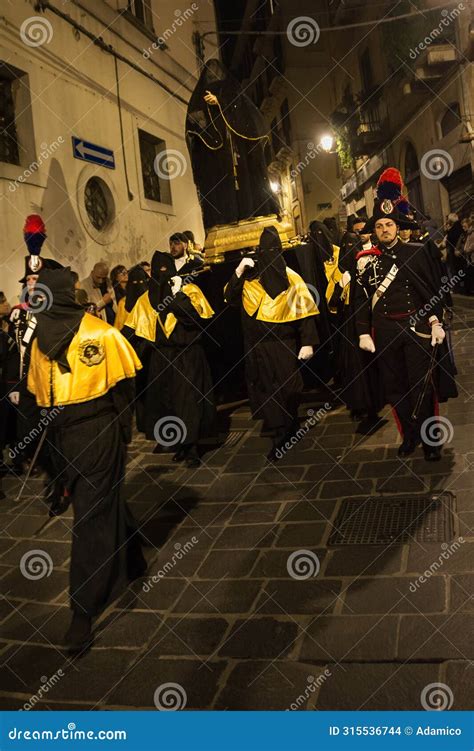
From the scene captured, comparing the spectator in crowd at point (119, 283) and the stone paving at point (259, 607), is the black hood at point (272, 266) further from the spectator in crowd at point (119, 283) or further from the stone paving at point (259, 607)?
the spectator in crowd at point (119, 283)

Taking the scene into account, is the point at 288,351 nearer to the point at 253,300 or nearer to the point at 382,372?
the point at 253,300

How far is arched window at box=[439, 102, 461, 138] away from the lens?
1855cm

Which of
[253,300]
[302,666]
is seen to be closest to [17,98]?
[253,300]

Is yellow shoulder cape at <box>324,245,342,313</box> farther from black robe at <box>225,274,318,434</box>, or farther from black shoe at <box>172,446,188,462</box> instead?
Result: black shoe at <box>172,446,188,462</box>

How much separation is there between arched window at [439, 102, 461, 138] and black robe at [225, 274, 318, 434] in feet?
49.2

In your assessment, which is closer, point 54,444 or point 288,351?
point 54,444

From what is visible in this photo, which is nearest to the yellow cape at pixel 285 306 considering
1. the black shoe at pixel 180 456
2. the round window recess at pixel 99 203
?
the black shoe at pixel 180 456

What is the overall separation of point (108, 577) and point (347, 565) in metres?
1.47

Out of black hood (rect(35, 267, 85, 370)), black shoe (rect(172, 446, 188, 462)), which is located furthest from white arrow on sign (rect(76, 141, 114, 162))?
black hood (rect(35, 267, 85, 370))

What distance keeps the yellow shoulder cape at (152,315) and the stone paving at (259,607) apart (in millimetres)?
1792

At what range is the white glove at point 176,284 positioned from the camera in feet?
21.9

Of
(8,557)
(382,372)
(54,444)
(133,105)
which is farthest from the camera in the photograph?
(133,105)

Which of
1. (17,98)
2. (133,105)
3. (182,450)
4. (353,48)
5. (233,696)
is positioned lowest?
(233,696)

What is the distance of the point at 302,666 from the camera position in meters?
3.03
